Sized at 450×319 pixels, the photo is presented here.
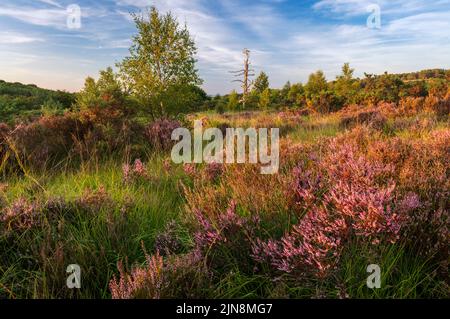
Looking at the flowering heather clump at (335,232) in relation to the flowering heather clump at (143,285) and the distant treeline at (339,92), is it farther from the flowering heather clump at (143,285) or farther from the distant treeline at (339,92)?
the distant treeline at (339,92)

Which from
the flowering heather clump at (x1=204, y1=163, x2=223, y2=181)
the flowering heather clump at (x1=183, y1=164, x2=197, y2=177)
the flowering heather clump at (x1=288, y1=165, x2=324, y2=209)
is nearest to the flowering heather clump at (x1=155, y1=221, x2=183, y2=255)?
the flowering heather clump at (x1=288, y1=165, x2=324, y2=209)

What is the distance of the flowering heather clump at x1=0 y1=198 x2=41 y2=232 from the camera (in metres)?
2.88

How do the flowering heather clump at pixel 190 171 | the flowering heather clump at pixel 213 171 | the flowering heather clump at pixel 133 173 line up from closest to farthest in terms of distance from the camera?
the flowering heather clump at pixel 133 173 < the flowering heather clump at pixel 213 171 < the flowering heather clump at pixel 190 171

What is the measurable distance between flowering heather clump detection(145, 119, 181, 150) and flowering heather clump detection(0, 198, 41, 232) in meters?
4.10

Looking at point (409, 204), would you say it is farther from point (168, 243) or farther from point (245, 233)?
point (168, 243)

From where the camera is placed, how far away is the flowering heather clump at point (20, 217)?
288 centimetres

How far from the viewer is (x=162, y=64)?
11.1 m

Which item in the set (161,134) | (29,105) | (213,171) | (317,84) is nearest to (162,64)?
(161,134)

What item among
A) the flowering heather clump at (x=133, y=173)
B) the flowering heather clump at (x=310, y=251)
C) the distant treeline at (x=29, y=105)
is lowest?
the flowering heather clump at (x=310, y=251)

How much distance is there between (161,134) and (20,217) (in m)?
4.99

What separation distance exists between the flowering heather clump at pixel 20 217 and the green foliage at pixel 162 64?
25.9 ft
